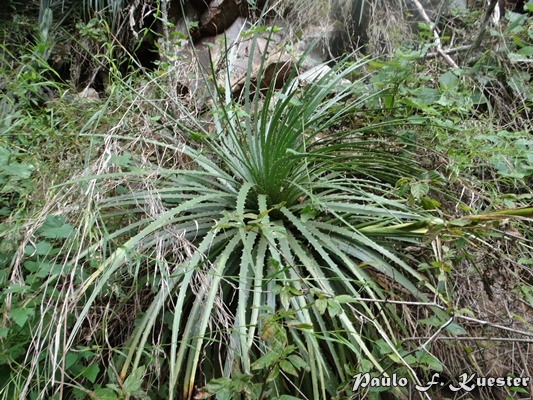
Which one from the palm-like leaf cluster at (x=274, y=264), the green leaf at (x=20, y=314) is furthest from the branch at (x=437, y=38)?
the green leaf at (x=20, y=314)

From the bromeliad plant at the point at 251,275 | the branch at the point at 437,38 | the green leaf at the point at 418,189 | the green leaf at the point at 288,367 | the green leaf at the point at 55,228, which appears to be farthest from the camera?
the branch at the point at 437,38

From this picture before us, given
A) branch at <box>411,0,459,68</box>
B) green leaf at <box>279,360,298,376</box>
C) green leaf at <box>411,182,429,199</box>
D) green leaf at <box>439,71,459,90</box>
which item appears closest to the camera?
green leaf at <box>279,360,298,376</box>

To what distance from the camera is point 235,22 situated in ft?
8.66

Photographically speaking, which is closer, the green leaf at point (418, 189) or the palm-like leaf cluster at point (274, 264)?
the palm-like leaf cluster at point (274, 264)

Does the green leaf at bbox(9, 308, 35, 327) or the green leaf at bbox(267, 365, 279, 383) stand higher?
the green leaf at bbox(9, 308, 35, 327)

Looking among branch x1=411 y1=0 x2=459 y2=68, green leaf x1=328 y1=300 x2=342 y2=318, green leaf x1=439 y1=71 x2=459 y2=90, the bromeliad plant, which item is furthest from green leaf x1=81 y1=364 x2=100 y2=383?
branch x1=411 y1=0 x2=459 y2=68

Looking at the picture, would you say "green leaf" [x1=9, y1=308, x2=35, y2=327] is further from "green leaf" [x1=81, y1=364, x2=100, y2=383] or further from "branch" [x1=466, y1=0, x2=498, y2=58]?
"branch" [x1=466, y1=0, x2=498, y2=58]

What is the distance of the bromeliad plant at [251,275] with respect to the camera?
0.91 m

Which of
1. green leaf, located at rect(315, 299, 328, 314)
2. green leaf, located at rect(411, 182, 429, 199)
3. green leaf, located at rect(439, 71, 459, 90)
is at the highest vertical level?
green leaf, located at rect(315, 299, 328, 314)

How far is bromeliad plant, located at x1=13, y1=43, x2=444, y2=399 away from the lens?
91cm

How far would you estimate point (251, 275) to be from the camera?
112 cm

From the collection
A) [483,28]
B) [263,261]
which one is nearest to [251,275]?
[263,261]

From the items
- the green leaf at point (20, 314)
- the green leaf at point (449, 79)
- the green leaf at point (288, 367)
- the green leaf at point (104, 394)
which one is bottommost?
the green leaf at point (449, 79)

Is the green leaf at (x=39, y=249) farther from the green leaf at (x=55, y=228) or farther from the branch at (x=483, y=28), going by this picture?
the branch at (x=483, y=28)
